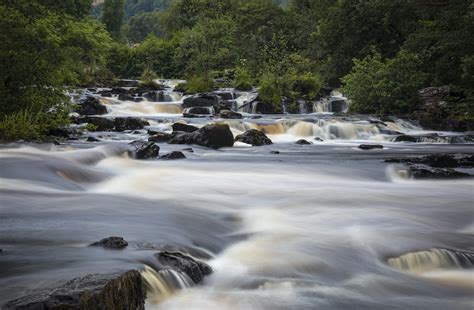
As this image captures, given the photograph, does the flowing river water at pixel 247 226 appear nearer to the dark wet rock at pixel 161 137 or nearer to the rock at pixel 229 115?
the dark wet rock at pixel 161 137

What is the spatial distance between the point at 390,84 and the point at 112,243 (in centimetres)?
2147

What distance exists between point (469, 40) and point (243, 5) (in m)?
30.6

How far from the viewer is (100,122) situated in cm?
2077

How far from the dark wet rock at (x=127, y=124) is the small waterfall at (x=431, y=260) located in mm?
15577

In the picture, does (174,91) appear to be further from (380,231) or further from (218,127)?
(380,231)

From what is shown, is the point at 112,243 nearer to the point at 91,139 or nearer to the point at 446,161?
the point at 446,161

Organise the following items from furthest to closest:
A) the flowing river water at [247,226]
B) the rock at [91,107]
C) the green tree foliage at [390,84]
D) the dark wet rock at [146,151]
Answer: the rock at [91,107], the green tree foliage at [390,84], the dark wet rock at [146,151], the flowing river water at [247,226]

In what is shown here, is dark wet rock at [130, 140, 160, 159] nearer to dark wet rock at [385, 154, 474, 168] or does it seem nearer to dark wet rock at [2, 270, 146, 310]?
dark wet rock at [385, 154, 474, 168]

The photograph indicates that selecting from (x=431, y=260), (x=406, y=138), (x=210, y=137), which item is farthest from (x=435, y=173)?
(x=406, y=138)

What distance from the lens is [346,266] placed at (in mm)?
6352

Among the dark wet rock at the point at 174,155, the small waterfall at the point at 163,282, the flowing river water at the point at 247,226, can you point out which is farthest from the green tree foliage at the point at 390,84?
the small waterfall at the point at 163,282

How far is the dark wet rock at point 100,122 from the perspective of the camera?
808 inches

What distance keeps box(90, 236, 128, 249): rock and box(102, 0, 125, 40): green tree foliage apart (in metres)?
61.3

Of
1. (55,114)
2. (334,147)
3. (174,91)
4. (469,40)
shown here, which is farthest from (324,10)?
(55,114)
